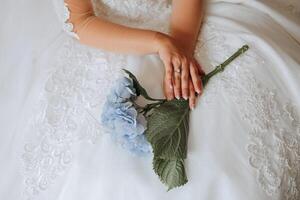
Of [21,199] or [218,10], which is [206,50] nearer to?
[218,10]

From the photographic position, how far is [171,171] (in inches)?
33.5

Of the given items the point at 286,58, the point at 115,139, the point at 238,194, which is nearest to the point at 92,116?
the point at 115,139

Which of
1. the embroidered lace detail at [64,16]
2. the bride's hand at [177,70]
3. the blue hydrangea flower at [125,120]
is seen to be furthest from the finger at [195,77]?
the embroidered lace detail at [64,16]

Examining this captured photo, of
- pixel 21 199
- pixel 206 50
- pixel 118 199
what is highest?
pixel 206 50

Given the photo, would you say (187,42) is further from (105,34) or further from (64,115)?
(64,115)

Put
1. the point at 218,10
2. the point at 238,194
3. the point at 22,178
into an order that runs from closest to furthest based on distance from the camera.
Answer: the point at 238,194 < the point at 22,178 < the point at 218,10

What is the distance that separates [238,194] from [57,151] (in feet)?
1.12

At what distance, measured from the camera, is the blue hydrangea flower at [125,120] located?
0.88 metres

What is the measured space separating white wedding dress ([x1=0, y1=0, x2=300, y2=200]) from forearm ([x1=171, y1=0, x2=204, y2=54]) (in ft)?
0.07

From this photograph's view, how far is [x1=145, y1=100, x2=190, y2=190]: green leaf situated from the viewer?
Answer: 33.5 inches

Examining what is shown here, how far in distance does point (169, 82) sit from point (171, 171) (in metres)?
0.19

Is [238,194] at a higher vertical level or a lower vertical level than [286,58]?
lower

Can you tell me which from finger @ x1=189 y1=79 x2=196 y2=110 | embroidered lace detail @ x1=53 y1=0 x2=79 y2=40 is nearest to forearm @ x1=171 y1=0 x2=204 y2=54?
finger @ x1=189 y1=79 x2=196 y2=110

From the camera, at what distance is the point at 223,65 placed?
99cm
